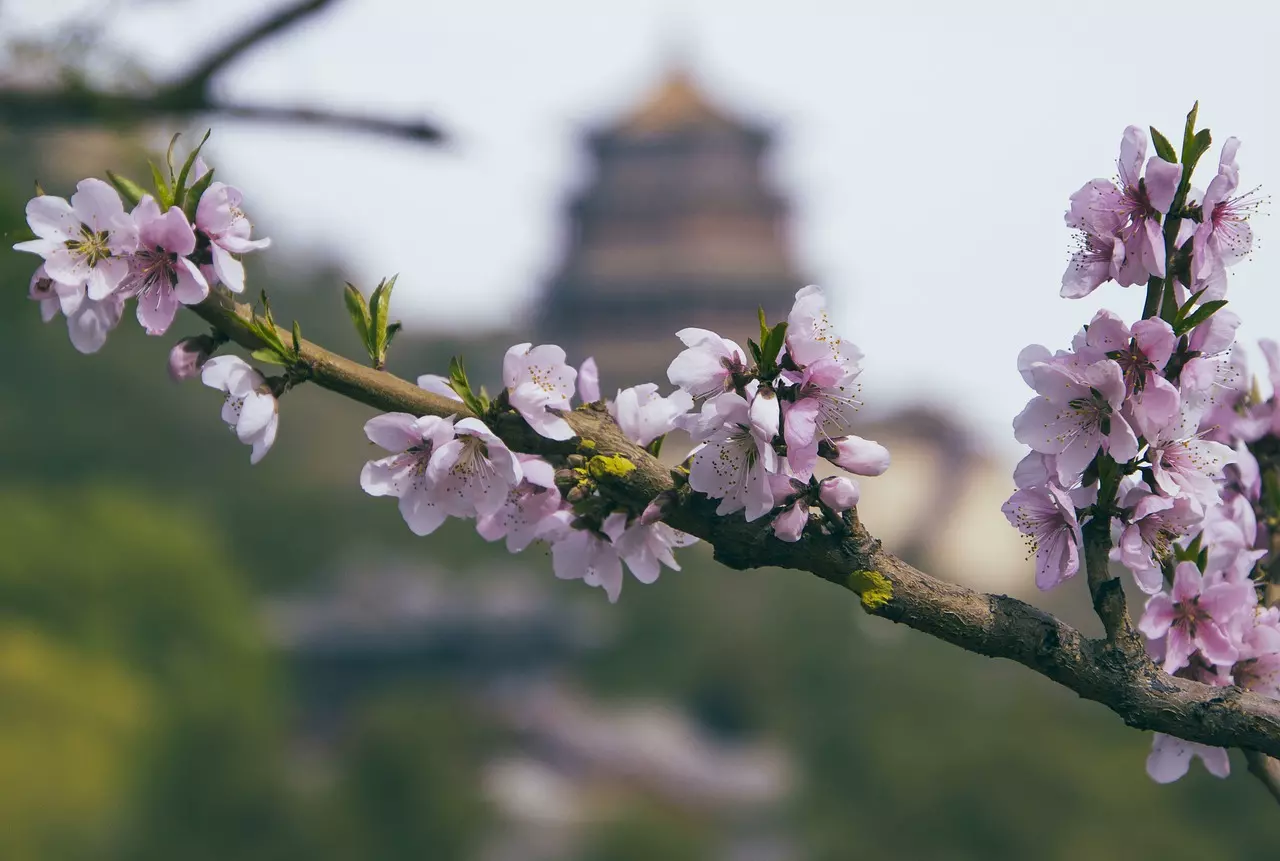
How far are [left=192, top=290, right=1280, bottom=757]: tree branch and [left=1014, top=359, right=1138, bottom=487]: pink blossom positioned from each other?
0.70ft

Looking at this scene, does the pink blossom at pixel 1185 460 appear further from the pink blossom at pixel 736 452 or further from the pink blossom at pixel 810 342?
the pink blossom at pixel 736 452

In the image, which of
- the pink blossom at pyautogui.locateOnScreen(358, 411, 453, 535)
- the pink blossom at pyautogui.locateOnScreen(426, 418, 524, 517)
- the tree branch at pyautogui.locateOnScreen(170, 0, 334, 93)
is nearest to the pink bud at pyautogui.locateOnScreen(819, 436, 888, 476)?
the pink blossom at pyautogui.locateOnScreen(426, 418, 524, 517)

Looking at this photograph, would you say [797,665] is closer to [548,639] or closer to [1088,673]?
[548,639]

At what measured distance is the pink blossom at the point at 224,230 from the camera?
2.34 metres

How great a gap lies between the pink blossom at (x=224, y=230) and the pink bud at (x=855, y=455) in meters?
0.91

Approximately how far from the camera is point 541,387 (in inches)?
91.6

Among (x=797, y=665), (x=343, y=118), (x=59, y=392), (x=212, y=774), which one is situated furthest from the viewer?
(x=59, y=392)

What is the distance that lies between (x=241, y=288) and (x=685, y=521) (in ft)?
2.42

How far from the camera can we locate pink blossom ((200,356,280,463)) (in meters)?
2.36

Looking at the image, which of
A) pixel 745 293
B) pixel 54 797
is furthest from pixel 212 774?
pixel 745 293

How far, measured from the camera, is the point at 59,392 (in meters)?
67.1

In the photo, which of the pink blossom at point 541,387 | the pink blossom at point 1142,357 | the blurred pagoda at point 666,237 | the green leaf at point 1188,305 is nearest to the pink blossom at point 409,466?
the pink blossom at point 541,387

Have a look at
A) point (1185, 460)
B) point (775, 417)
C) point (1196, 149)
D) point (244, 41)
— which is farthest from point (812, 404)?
point (244, 41)

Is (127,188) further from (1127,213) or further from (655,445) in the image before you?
(1127,213)
